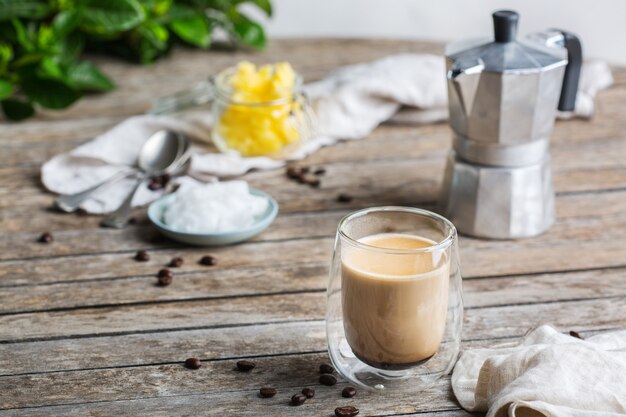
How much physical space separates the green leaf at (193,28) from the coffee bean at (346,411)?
5.33 feet

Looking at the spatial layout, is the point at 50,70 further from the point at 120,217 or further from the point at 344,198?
the point at 344,198

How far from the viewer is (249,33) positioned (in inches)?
101

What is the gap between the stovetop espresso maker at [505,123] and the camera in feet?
4.99

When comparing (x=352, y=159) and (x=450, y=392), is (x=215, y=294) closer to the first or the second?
(x=450, y=392)

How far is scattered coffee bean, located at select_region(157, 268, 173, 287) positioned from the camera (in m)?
1.46

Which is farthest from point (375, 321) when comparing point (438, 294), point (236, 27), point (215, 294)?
point (236, 27)

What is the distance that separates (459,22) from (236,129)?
2077 millimetres

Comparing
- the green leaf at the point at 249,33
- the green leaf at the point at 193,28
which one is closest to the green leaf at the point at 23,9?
the green leaf at the point at 193,28

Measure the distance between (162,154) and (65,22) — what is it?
55 centimetres

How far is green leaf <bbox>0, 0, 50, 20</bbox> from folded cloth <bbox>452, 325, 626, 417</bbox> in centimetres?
155

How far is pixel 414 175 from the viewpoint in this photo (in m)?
1.89

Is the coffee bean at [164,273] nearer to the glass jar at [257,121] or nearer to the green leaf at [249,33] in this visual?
the glass jar at [257,121]

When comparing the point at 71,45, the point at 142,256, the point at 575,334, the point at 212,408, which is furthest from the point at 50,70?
the point at 575,334

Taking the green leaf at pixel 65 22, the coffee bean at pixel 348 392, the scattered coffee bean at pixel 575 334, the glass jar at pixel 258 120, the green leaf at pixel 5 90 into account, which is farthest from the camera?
the green leaf at pixel 65 22
